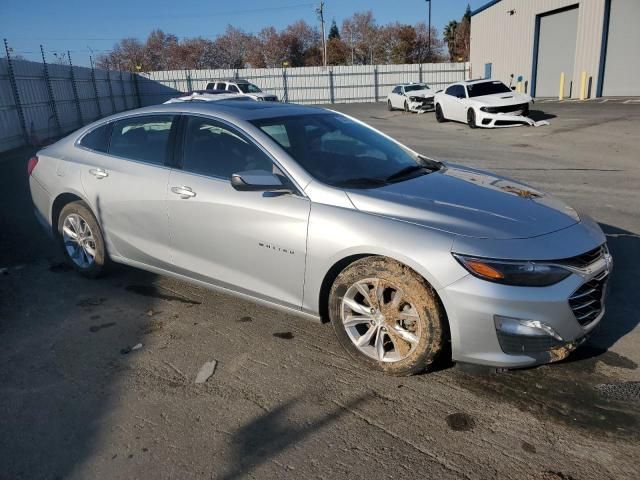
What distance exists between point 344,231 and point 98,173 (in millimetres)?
2513

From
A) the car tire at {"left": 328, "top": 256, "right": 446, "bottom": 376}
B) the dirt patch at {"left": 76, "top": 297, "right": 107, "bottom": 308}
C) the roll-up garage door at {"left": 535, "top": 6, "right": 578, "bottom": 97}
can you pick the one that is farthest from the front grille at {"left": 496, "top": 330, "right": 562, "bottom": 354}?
the roll-up garage door at {"left": 535, "top": 6, "right": 578, "bottom": 97}

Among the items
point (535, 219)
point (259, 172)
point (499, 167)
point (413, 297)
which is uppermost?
point (259, 172)

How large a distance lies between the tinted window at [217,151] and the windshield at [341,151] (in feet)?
0.60

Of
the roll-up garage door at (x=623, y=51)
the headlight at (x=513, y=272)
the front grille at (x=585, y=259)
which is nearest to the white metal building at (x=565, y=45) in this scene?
the roll-up garage door at (x=623, y=51)

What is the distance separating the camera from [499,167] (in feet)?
34.6

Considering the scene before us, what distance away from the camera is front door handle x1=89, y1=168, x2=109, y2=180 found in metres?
4.52

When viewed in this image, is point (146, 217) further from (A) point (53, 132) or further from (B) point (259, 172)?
(A) point (53, 132)

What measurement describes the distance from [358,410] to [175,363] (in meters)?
1.29

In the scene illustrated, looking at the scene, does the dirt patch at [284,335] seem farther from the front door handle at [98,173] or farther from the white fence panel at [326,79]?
the white fence panel at [326,79]

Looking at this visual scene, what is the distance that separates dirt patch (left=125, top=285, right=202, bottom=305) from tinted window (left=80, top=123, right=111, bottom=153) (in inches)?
49.0

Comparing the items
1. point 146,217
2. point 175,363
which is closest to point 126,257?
point 146,217

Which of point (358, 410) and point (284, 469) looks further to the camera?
point (358, 410)

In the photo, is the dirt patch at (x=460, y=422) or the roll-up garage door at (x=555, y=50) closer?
the dirt patch at (x=460, y=422)

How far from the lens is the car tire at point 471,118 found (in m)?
18.2
